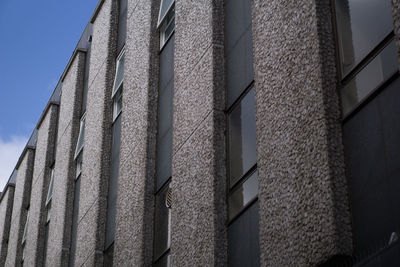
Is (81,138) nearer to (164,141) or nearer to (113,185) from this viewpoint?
(113,185)

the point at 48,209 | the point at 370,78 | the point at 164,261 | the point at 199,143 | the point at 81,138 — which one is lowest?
the point at 164,261

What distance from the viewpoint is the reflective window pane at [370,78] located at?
9.42m

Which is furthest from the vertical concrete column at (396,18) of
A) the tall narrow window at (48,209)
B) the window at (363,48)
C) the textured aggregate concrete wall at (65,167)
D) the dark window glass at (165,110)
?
the tall narrow window at (48,209)

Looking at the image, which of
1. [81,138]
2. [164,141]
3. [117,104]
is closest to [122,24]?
[117,104]

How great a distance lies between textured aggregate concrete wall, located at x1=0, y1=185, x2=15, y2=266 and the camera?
109ft

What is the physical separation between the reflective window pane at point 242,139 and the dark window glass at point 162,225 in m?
2.96

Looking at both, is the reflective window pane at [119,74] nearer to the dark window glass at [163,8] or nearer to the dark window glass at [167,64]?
the dark window glass at [163,8]

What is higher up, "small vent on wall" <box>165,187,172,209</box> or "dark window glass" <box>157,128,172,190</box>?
"dark window glass" <box>157,128,172,190</box>

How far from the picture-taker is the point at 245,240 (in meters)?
12.2

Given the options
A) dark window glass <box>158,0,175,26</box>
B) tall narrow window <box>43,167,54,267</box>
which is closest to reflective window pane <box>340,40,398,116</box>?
dark window glass <box>158,0,175,26</box>

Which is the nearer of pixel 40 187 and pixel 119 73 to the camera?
pixel 119 73

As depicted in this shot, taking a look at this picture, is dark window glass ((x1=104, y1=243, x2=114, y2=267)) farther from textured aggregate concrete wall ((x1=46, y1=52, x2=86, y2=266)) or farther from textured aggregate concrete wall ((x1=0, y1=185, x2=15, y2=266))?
textured aggregate concrete wall ((x1=0, y1=185, x2=15, y2=266))

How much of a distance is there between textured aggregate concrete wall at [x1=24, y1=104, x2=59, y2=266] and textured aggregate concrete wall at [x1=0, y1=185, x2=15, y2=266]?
470cm

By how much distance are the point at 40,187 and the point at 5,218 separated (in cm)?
676
